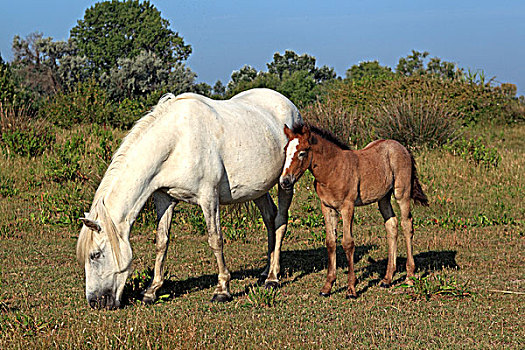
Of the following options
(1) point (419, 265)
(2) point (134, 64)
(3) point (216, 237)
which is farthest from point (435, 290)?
(2) point (134, 64)

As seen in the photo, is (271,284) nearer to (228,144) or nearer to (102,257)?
(228,144)

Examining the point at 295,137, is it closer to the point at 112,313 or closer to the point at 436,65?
the point at 112,313

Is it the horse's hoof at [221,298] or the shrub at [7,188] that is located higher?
the shrub at [7,188]

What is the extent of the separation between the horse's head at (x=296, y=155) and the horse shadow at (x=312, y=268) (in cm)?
162

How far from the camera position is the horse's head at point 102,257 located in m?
5.90

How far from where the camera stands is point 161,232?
6.76m

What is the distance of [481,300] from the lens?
6.41 metres

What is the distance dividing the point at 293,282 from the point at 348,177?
1787mm

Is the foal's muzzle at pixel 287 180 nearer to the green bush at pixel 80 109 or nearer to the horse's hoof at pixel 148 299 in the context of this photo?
the horse's hoof at pixel 148 299

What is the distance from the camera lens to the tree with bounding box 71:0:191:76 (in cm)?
5641

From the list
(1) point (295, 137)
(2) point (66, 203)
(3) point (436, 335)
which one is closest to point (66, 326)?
(1) point (295, 137)

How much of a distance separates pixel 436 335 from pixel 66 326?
3.43m

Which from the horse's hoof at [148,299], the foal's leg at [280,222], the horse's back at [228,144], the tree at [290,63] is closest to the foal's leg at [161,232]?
the horse's hoof at [148,299]

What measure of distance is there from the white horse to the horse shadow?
412 millimetres
